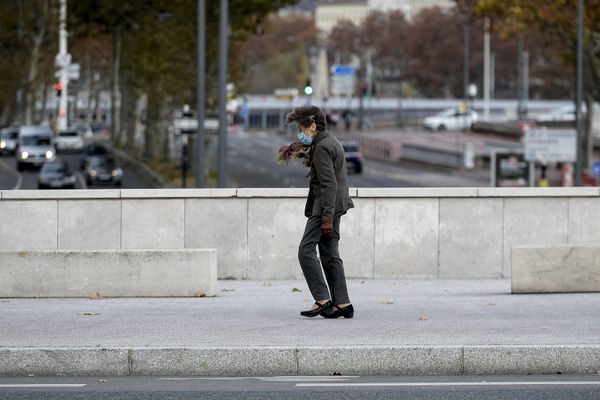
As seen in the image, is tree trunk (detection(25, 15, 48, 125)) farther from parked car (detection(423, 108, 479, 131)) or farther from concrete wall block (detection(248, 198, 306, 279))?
concrete wall block (detection(248, 198, 306, 279))

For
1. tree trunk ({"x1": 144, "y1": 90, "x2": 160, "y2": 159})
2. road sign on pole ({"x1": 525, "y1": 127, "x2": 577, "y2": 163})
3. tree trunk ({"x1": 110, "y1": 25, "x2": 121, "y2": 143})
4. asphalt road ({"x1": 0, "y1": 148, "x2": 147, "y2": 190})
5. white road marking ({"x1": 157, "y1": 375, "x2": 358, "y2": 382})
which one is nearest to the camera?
white road marking ({"x1": 157, "y1": 375, "x2": 358, "y2": 382})

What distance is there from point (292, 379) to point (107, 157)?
51.6 meters

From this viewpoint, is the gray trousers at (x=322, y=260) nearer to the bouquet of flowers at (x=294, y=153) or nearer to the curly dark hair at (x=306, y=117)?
the bouquet of flowers at (x=294, y=153)

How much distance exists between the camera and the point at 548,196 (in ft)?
58.9

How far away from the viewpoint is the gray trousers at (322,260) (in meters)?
→ 11.7

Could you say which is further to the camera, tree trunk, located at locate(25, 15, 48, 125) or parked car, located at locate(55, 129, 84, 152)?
parked car, located at locate(55, 129, 84, 152)

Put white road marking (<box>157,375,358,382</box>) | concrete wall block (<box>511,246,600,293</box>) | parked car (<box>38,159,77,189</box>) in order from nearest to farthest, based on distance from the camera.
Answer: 1. white road marking (<box>157,375,358,382</box>)
2. concrete wall block (<box>511,246,600,293</box>)
3. parked car (<box>38,159,77,189</box>)

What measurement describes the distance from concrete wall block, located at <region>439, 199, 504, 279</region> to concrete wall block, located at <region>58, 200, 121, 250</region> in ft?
13.6

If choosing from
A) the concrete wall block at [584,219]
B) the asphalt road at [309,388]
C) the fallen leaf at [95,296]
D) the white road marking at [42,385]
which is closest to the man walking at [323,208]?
the asphalt road at [309,388]

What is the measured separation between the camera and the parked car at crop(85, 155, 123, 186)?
191ft

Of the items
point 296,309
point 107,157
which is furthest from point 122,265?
point 107,157

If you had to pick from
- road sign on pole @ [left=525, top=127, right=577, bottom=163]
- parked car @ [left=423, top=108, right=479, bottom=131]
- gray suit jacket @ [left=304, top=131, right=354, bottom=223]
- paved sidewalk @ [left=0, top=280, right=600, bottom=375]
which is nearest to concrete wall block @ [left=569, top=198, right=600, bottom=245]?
paved sidewalk @ [left=0, top=280, right=600, bottom=375]

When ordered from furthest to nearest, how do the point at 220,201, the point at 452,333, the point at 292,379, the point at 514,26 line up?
1. the point at 514,26
2. the point at 220,201
3. the point at 452,333
4. the point at 292,379

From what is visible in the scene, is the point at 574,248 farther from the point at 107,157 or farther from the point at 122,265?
the point at 107,157
